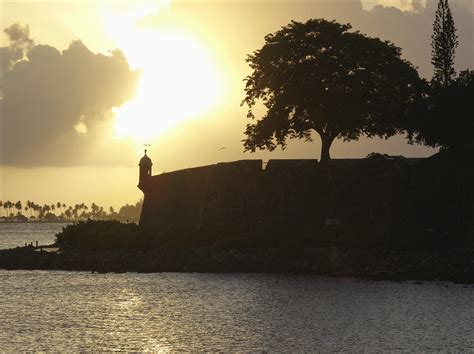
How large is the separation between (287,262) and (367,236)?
4.39m

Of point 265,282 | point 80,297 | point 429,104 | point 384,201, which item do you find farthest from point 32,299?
point 429,104

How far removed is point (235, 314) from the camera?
83.1 feet

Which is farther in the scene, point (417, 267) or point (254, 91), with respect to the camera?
point (254, 91)

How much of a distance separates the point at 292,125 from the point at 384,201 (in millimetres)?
10900

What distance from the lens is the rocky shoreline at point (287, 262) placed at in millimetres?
34531

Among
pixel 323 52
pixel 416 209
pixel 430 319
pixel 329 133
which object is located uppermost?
pixel 323 52

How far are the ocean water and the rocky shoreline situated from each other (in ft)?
4.48

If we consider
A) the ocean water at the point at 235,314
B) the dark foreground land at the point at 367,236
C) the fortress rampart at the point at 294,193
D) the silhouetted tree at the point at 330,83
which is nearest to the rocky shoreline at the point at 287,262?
the dark foreground land at the point at 367,236

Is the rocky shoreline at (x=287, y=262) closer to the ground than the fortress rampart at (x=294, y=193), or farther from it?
closer to the ground

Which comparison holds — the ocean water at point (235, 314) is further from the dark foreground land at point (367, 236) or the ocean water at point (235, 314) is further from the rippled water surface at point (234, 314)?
the dark foreground land at point (367, 236)

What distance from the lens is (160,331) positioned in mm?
21875

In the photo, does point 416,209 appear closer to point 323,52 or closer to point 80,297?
point 323,52

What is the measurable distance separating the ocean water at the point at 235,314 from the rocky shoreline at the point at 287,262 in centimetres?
137

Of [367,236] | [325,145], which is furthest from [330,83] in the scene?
[367,236]
